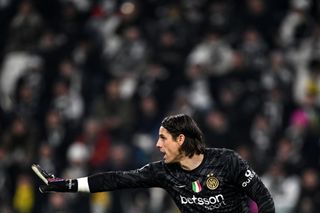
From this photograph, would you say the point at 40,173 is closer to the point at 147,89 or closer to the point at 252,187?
the point at 252,187

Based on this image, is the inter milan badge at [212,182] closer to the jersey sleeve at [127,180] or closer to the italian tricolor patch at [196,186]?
the italian tricolor patch at [196,186]

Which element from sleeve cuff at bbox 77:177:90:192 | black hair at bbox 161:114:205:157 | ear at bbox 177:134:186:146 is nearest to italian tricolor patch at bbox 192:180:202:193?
black hair at bbox 161:114:205:157

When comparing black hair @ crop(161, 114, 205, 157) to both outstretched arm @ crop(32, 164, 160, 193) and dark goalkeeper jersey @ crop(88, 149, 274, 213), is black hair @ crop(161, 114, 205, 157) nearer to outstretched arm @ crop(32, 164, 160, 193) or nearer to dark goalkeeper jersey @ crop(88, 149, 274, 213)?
dark goalkeeper jersey @ crop(88, 149, 274, 213)

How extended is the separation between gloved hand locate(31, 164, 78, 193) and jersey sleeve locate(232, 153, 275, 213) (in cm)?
132

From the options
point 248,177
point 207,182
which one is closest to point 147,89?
point 207,182

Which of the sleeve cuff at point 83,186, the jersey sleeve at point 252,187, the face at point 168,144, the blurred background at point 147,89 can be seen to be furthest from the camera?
the blurred background at point 147,89

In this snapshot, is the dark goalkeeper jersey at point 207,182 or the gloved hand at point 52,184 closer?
the dark goalkeeper jersey at point 207,182

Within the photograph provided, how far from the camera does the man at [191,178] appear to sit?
6.61m

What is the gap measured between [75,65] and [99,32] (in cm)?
96

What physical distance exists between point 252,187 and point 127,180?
1.02m

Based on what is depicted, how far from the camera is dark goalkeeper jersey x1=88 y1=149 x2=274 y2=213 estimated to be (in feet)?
21.6

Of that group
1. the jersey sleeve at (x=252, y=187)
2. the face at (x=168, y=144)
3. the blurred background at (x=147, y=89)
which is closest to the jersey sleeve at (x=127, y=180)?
the face at (x=168, y=144)

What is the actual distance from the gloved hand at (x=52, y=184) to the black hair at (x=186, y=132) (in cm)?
90

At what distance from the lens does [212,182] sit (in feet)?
21.9
